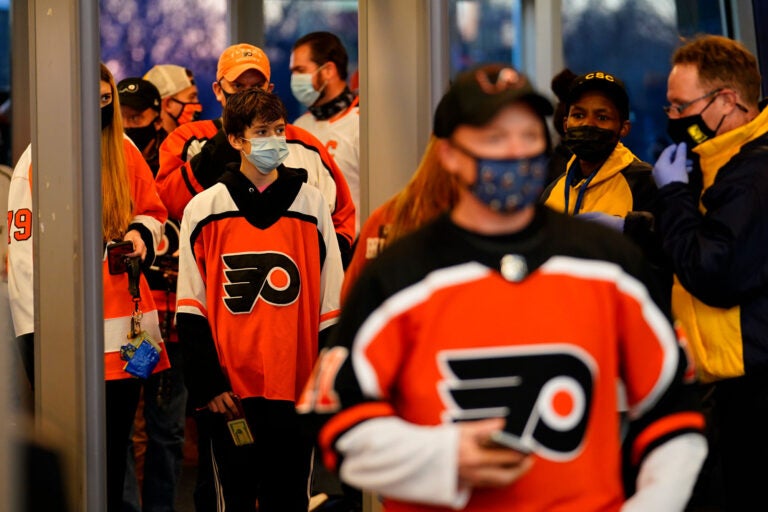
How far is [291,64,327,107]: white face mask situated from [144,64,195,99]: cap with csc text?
81cm

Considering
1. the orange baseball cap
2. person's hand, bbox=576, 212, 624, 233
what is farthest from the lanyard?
the orange baseball cap

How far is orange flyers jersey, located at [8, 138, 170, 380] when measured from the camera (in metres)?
4.32

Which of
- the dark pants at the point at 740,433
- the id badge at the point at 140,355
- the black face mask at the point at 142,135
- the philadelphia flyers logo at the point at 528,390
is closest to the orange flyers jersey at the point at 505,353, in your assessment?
the philadelphia flyers logo at the point at 528,390

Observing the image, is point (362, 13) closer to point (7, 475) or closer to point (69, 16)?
point (69, 16)

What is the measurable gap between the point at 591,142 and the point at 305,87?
210 centimetres

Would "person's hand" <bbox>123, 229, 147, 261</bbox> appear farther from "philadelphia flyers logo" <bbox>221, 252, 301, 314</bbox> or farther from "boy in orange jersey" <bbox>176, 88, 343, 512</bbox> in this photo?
"philadelphia flyers logo" <bbox>221, 252, 301, 314</bbox>

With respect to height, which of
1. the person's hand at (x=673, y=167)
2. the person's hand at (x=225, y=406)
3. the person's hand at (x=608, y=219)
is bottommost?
the person's hand at (x=225, y=406)

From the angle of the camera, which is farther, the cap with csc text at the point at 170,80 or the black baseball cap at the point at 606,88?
the cap with csc text at the point at 170,80

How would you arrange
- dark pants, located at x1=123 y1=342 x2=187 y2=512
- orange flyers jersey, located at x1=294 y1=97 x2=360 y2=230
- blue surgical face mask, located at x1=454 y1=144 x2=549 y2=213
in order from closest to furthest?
blue surgical face mask, located at x1=454 y1=144 x2=549 y2=213 → dark pants, located at x1=123 y1=342 x2=187 y2=512 → orange flyers jersey, located at x1=294 y1=97 x2=360 y2=230

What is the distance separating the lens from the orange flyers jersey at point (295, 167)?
5047 mm

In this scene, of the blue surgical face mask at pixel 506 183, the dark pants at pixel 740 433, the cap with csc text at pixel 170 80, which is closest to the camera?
the blue surgical face mask at pixel 506 183

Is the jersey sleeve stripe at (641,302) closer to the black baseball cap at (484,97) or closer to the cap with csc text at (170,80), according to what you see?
the black baseball cap at (484,97)

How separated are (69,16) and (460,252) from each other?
2.41 metres

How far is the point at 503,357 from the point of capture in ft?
7.20
